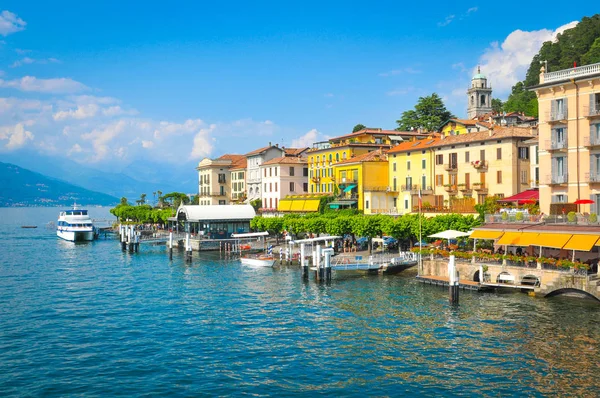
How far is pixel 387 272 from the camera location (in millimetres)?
56656

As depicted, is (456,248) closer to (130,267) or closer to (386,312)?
(386,312)

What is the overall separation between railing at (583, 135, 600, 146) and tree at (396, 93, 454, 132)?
61.4 m

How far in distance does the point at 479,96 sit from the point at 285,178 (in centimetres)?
5913

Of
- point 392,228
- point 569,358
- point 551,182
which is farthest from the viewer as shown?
point 392,228

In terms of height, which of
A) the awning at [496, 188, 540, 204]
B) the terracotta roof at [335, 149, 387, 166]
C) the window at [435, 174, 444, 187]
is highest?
the terracotta roof at [335, 149, 387, 166]

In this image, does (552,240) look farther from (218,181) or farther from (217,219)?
(218,181)

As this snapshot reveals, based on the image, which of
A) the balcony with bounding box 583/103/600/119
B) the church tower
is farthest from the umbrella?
the church tower

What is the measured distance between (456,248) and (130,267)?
1438 inches

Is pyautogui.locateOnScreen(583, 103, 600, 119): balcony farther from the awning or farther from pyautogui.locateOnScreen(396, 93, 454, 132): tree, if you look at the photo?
pyautogui.locateOnScreen(396, 93, 454, 132): tree

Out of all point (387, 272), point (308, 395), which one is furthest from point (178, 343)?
point (387, 272)

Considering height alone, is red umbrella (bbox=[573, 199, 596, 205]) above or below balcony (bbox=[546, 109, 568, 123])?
below

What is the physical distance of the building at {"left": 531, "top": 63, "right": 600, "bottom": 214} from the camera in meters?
47.5

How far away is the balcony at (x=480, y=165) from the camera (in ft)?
216

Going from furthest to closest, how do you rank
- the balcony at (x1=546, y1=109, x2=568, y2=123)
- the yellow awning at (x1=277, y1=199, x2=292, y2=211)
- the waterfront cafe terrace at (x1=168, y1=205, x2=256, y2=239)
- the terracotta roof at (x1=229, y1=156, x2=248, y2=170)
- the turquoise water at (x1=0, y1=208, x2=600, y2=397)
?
the terracotta roof at (x1=229, y1=156, x2=248, y2=170) < the yellow awning at (x1=277, y1=199, x2=292, y2=211) < the waterfront cafe terrace at (x1=168, y1=205, x2=256, y2=239) < the balcony at (x1=546, y1=109, x2=568, y2=123) < the turquoise water at (x1=0, y1=208, x2=600, y2=397)
